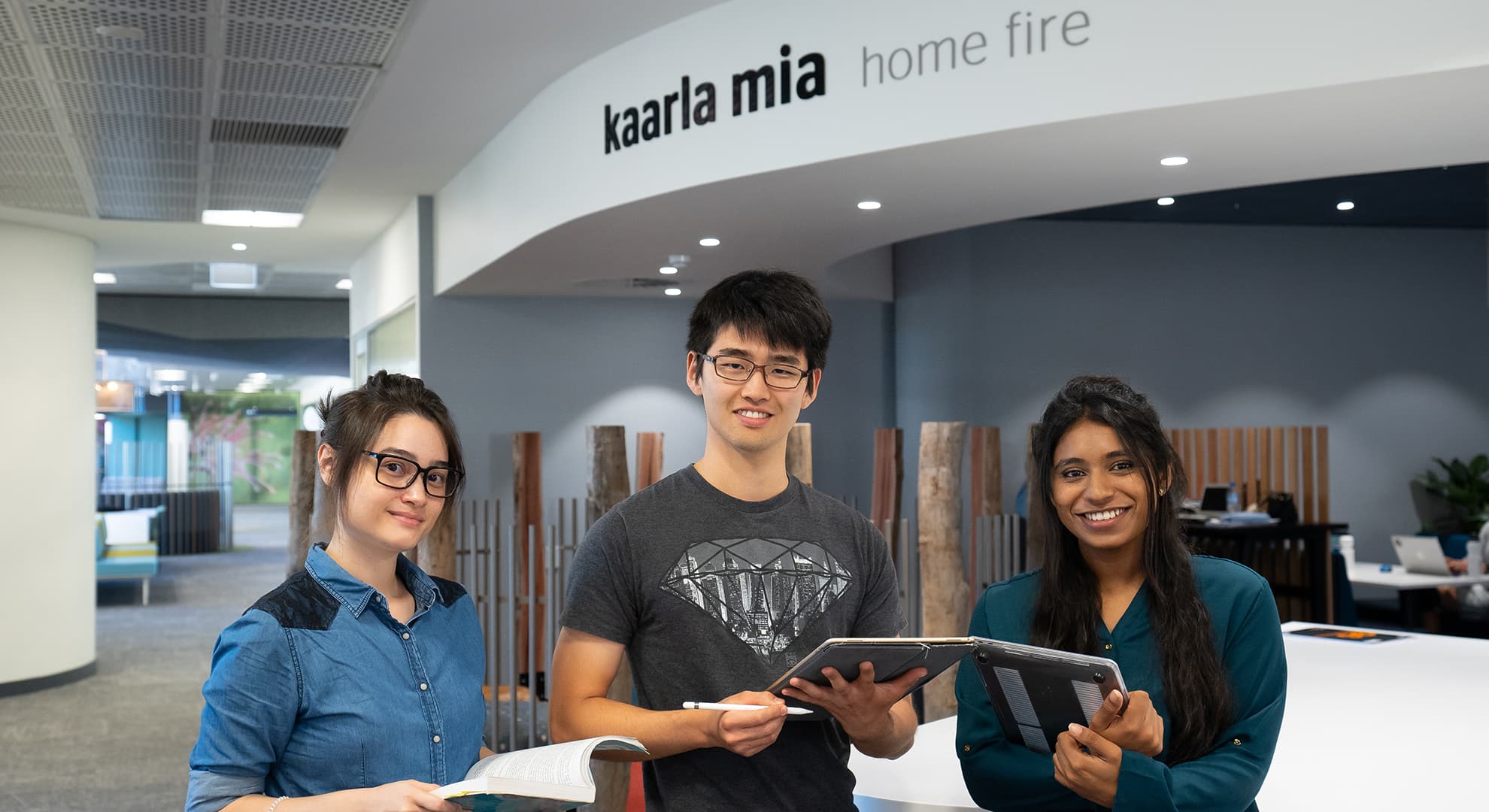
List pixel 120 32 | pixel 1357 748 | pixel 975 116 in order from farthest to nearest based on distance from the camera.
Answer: pixel 120 32
pixel 975 116
pixel 1357 748

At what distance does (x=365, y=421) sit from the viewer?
1.55 metres

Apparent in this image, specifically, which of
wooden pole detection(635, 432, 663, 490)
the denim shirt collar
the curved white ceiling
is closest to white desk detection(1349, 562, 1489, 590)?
the curved white ceiling

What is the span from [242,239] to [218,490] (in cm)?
826

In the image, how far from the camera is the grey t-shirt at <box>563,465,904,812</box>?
167cm

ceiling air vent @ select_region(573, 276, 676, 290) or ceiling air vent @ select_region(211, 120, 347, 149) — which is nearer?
ceiling air vent @ select_region(211, 120, 347, 149)

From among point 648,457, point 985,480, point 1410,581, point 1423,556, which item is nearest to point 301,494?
point 648,457

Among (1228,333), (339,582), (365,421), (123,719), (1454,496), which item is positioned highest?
(1228,333)

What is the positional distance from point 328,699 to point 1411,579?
6.65m

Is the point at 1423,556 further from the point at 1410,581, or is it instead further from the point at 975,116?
the point at 975,116

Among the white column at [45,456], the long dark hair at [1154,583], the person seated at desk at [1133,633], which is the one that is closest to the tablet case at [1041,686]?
the person seated at desk at [1133,633]

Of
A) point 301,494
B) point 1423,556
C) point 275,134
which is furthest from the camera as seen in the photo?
point 1423,556

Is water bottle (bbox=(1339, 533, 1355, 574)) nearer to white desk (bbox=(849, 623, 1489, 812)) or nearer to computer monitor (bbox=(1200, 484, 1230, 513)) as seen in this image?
computer monitor (bbox=(1200, 484, 1230, 513))

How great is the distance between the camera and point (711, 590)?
5.51ft

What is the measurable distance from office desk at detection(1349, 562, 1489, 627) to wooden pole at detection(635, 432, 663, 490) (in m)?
3.98
